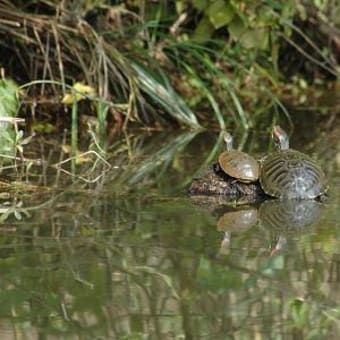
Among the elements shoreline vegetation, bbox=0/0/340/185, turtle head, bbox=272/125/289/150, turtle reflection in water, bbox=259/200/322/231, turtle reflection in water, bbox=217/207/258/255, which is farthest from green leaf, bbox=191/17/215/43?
turtle reflection in water, bbox=217/207/258/255

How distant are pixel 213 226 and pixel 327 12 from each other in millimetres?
5030

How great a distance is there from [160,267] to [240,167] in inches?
47.9

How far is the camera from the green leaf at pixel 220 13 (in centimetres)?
748

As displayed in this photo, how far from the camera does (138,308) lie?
107 inches

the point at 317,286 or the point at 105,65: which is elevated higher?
the point at 105,65

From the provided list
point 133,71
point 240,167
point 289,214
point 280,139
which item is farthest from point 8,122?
point 133,71

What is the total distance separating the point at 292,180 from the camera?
4.14 m

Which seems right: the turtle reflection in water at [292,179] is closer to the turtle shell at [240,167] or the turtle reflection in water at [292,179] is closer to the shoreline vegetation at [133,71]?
the turtle shell at [240,167]

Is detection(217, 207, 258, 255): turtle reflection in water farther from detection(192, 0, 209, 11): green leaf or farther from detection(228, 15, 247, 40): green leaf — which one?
detection(192, 0, 209, 11): green leaf

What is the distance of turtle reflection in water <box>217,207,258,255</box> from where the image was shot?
3.50m

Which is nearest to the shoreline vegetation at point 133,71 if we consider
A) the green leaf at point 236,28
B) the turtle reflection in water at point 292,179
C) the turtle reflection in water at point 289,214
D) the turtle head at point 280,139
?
the green leaf at point 236,28

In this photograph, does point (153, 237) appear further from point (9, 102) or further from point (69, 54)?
point (69, 54)

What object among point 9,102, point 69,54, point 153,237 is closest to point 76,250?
point 153,237

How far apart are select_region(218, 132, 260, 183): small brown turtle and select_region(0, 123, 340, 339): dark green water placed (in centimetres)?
19
